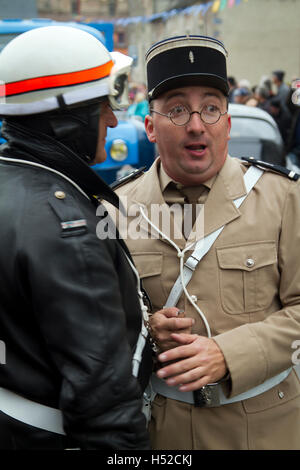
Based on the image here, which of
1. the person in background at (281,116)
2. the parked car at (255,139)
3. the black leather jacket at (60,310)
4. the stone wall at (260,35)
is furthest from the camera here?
the stone wall at (260,35)

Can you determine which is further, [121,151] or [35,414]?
[121,151]

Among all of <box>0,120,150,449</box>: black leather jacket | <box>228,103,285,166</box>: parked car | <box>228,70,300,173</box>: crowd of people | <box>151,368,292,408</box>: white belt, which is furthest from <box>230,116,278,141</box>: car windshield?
<box>0,120,150,449</box>: black leather jacket

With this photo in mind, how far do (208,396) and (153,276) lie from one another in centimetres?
47

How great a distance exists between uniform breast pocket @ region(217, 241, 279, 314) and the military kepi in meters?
0.63

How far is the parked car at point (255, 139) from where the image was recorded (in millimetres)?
5586

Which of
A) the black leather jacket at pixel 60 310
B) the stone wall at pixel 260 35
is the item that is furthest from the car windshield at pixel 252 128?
the stone wall at pixel 260 35

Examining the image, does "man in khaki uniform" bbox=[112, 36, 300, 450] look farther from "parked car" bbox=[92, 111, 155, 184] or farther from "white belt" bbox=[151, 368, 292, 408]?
"parked car" bbox=[92, 111, 155, 184]

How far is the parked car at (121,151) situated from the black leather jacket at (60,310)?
3888mm

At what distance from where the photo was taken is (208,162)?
1858 millimetres

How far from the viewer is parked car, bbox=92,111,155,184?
5289 mm

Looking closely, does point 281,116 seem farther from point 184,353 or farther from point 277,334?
point 184,353

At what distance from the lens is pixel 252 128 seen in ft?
19.1

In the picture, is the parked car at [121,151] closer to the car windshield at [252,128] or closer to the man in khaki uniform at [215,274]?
the car windshield at [252,128]

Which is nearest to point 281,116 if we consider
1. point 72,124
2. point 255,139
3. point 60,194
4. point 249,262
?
point 255,139
